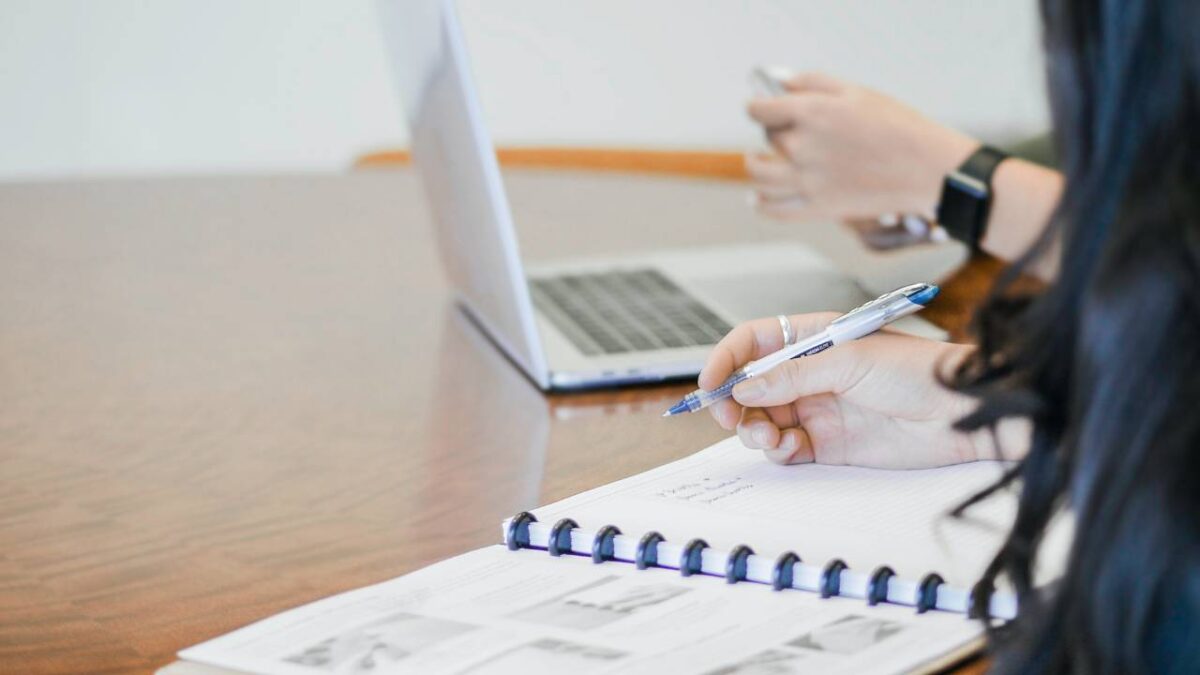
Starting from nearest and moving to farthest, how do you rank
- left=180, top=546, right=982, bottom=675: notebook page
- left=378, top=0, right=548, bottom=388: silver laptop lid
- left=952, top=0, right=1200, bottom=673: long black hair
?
1. left=952, top=0, right=1200, bottom=673: long black hair
2. left=180, top=546, right=982, bottom=675: notebook page
3. left=378, top=0, right=548, bottom=388: silver laptop lid

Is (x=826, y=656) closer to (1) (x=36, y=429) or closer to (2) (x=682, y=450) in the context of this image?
(2) (x=682, y=450)

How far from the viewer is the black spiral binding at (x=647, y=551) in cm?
73

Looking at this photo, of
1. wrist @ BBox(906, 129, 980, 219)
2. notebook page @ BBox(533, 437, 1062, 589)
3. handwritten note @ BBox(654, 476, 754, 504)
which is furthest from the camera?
wrist @ BBox(906, 129, 980, 219)

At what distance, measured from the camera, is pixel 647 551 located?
0.73m

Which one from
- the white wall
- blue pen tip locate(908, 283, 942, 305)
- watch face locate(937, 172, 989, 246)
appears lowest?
blue pen tip locate(908, 283, 942, 305)

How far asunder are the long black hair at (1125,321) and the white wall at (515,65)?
2.66 m

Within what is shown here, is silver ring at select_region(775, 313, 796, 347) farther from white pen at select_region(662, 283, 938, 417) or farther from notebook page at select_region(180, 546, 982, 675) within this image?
notebook page at select_region(180, 546, 982, 675)

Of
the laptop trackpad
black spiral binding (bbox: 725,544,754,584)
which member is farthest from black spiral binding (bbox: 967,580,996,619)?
the laptop trackpad

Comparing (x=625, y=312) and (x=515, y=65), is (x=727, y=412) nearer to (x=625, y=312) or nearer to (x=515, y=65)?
(x=625, y=312)

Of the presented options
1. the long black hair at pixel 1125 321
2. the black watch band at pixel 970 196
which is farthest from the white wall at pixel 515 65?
the long black hair at pixel 1125 321

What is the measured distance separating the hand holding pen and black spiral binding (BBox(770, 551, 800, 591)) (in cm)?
18

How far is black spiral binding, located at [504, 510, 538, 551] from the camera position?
77 cm

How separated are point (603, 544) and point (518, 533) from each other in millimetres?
51

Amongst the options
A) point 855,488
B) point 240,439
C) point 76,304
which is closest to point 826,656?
point 855,488
